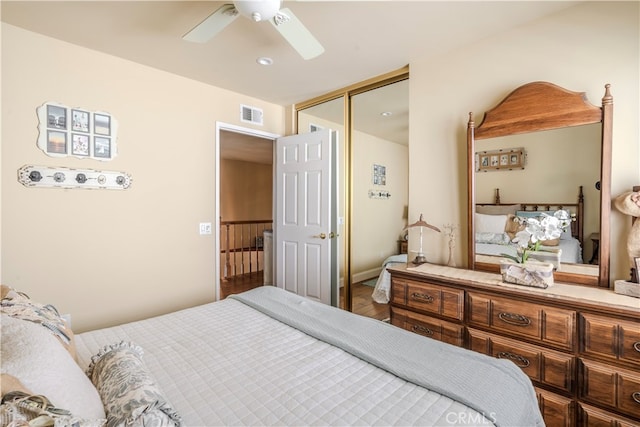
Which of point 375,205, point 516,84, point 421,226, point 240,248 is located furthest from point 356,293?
point 240,248

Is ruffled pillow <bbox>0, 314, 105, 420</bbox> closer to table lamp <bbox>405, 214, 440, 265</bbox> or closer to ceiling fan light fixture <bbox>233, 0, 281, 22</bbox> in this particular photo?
ceiling fan light fixture <bbox>233, 0, 281, 22</bbox>

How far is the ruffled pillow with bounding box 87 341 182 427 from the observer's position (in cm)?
78

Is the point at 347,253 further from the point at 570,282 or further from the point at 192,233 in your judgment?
the point at 570,282

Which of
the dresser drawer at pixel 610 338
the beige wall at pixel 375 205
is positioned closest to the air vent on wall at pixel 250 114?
the beige wall at pixel 375 205

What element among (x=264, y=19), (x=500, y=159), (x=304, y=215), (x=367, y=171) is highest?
(x=264, y=19)

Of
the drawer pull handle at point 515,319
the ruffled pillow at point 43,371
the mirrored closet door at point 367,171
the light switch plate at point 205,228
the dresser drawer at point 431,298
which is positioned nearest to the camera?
the ruffled pillow at point 43,371

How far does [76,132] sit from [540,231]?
3291 millimetres

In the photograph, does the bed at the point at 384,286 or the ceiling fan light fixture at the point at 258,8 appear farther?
the bed at the point at 384,286

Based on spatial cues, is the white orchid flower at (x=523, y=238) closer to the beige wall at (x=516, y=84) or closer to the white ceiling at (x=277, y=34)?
the beige wall at (x=516, y=84)

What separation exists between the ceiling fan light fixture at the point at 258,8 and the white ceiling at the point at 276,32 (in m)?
0.37

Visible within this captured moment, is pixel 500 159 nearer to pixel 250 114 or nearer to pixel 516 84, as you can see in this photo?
pixel 516 84

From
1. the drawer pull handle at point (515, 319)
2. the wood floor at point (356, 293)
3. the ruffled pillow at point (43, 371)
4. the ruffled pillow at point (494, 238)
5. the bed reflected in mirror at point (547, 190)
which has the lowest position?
the wood floor at point (356, 293)

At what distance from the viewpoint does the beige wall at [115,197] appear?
2086mm

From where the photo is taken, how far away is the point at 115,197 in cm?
249
